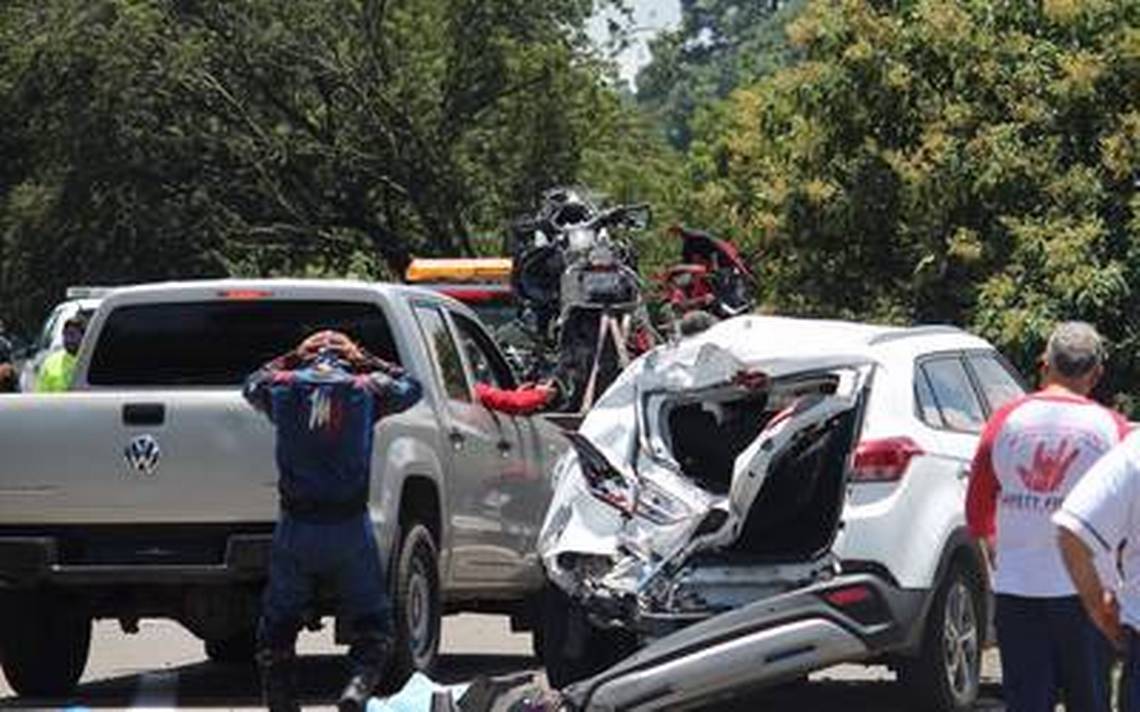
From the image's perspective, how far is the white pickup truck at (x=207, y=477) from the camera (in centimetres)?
1106

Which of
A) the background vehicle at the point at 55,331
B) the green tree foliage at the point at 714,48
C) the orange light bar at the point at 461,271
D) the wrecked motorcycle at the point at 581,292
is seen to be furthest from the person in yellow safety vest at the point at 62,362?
the green tree foliage at the point at 714,48

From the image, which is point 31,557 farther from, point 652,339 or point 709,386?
point 652,339

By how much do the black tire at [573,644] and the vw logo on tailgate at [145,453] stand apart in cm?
202

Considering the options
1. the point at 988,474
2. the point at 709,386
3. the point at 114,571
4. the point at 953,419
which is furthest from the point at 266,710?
the point at 988,474

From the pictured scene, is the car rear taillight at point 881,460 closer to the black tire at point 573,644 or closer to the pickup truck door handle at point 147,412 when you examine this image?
the black tire at point 573,644

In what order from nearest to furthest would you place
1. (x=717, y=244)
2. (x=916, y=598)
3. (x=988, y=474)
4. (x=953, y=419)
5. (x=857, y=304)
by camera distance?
(x=988, y=474)
(x=916, y=598)
(x=953, y=419)
(x=717, y=244)
(x=857, y=304)

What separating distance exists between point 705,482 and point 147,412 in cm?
273

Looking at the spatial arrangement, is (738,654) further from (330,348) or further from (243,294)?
(243,294)

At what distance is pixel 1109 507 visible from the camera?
650 centimetres

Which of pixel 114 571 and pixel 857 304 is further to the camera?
pixel 857 304

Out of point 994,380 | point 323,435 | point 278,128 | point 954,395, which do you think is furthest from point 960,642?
point 278,128

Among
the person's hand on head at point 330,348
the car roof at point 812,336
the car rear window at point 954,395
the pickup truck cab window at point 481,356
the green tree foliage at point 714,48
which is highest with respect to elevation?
the car roof at point 812,336

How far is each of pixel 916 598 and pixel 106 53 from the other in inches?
1208

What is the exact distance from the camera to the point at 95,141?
3891 centimetres
